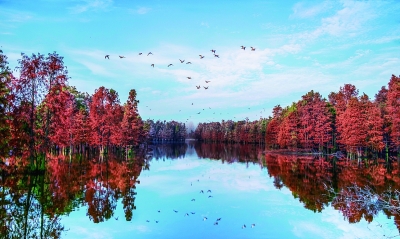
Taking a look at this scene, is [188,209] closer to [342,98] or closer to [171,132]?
[342,98]

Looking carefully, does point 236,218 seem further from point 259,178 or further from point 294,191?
point 259,178

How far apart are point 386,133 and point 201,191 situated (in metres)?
47.8

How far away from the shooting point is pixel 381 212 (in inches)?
624

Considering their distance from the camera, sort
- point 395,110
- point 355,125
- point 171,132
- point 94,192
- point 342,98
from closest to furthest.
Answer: point 94,192, point 395,110, point 355,125, point 342,98, point 171,132

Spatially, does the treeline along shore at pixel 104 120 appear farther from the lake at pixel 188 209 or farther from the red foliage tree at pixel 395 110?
the lake at pixel 188 209

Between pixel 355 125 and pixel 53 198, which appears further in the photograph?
pixel 355 125

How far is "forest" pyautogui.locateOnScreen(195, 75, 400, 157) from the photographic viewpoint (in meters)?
48.4


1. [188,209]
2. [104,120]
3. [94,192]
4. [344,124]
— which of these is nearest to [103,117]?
[104,120]

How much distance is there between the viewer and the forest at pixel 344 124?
4838 cm

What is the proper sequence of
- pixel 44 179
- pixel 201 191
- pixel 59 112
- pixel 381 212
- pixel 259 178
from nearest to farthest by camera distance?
pixel 381 212, pixel 201 191, pixel 44 179, pixel 259 178, pixel 59 112

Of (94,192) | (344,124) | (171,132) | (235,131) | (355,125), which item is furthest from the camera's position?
(171,132)

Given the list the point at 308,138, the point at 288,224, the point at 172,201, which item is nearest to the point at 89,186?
the point at 172,201

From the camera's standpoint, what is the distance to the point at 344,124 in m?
51.7

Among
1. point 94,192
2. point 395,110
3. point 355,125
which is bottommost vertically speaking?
point 94,192
